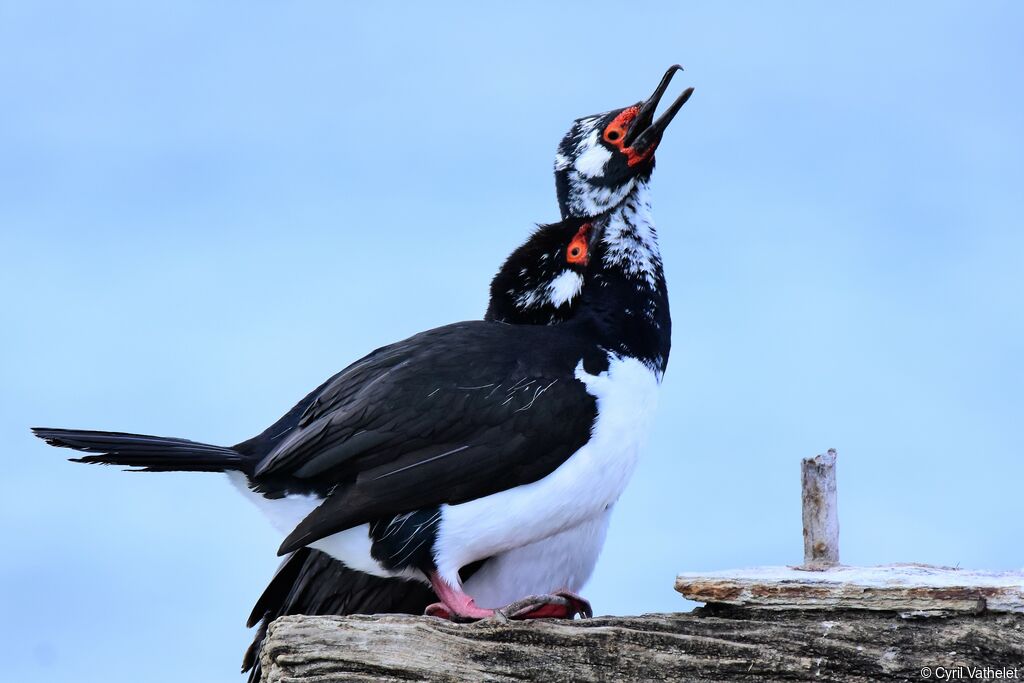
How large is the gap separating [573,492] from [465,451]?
0.50 metres

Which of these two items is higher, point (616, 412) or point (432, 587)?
A: point (616, 412)

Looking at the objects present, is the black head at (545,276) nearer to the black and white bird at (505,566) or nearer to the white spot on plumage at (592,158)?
the black and white bird at (505,566)

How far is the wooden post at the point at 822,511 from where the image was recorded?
5.93 m

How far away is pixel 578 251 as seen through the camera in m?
6.17

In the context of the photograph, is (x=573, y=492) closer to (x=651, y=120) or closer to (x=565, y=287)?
(x=565, y=287)

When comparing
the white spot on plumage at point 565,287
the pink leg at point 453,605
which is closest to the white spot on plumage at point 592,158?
the white spot on plumage at point 565,287

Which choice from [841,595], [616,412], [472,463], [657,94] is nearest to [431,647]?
[472,463]

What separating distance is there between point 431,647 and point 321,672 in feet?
1.46

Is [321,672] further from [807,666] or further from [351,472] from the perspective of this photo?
[807,666]

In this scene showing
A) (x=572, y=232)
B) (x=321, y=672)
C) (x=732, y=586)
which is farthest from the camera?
(x=572, y=232)

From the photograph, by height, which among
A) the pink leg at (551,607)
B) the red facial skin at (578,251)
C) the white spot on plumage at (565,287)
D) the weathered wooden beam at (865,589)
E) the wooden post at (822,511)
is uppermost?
the red facial skin at (578,251)

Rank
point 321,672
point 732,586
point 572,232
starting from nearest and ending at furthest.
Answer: point 321,672
point 732,586
point 572,232

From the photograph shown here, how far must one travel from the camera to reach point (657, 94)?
6504 millimetres

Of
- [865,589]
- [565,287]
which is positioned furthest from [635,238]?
[865,589]
